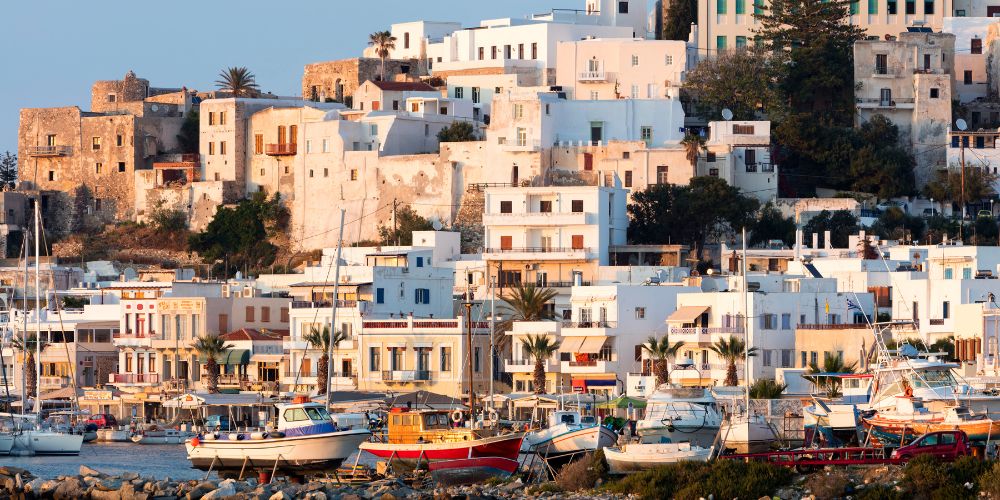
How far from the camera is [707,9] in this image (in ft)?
300

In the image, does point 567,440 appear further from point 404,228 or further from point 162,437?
point 404,228

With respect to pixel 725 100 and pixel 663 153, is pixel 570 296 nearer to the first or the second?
pixel 663 153

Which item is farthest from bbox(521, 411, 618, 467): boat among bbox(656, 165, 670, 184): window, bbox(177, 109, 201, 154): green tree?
bbox(177, 109, 201, 154): green tree

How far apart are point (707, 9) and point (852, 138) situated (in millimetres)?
11283

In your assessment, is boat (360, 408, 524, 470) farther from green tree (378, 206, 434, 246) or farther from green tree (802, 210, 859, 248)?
green tree (378, 206, 434, 246)

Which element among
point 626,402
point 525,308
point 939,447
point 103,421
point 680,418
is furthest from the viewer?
point 525,308

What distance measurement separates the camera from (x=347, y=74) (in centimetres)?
10225

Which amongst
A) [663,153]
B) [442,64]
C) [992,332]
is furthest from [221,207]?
[992,332]

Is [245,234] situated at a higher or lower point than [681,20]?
lower

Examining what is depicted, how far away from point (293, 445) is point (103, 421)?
22437 mm

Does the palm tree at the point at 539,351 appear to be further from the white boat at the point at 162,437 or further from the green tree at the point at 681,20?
the green tree at the point at 681,20

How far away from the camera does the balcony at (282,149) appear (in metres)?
90.9

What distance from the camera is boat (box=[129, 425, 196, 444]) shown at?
205 feet

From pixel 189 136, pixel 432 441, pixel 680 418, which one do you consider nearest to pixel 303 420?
pixel 432 441
